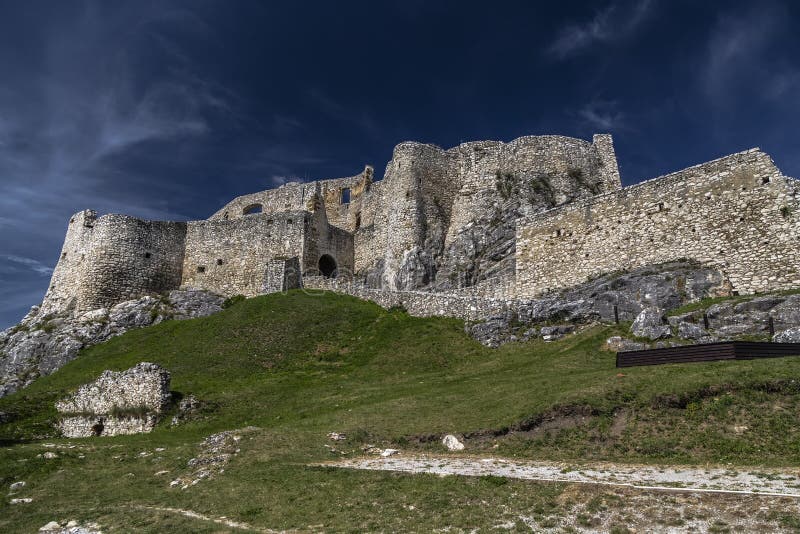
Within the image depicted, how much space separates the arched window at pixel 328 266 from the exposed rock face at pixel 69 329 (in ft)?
32.7

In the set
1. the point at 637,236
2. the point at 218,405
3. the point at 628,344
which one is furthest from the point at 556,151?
the point at 218,405

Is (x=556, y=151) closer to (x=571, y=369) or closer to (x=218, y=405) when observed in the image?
(x=571, y=369)

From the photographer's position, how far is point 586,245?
34156mm

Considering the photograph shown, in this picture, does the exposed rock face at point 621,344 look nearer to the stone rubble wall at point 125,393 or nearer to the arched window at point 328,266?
the stone rubble wall at point 125,393

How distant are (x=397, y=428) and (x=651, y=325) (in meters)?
12.2

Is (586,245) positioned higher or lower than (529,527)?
higher

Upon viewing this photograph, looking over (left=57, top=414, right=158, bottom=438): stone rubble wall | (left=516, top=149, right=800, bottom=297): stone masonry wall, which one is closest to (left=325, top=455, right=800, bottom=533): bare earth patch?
(left=516, top=149, right=800, bottom=297): stone masonry wall

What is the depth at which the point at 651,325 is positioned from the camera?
23.5 meters

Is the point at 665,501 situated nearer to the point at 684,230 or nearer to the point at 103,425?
the point at 684,230

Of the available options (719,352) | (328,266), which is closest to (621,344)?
(719,352)

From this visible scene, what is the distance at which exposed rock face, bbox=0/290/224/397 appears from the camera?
126ft

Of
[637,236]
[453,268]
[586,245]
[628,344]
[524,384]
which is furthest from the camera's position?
[453,268]

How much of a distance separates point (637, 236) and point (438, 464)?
22.0 metres

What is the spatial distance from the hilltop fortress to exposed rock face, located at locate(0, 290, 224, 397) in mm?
2267
